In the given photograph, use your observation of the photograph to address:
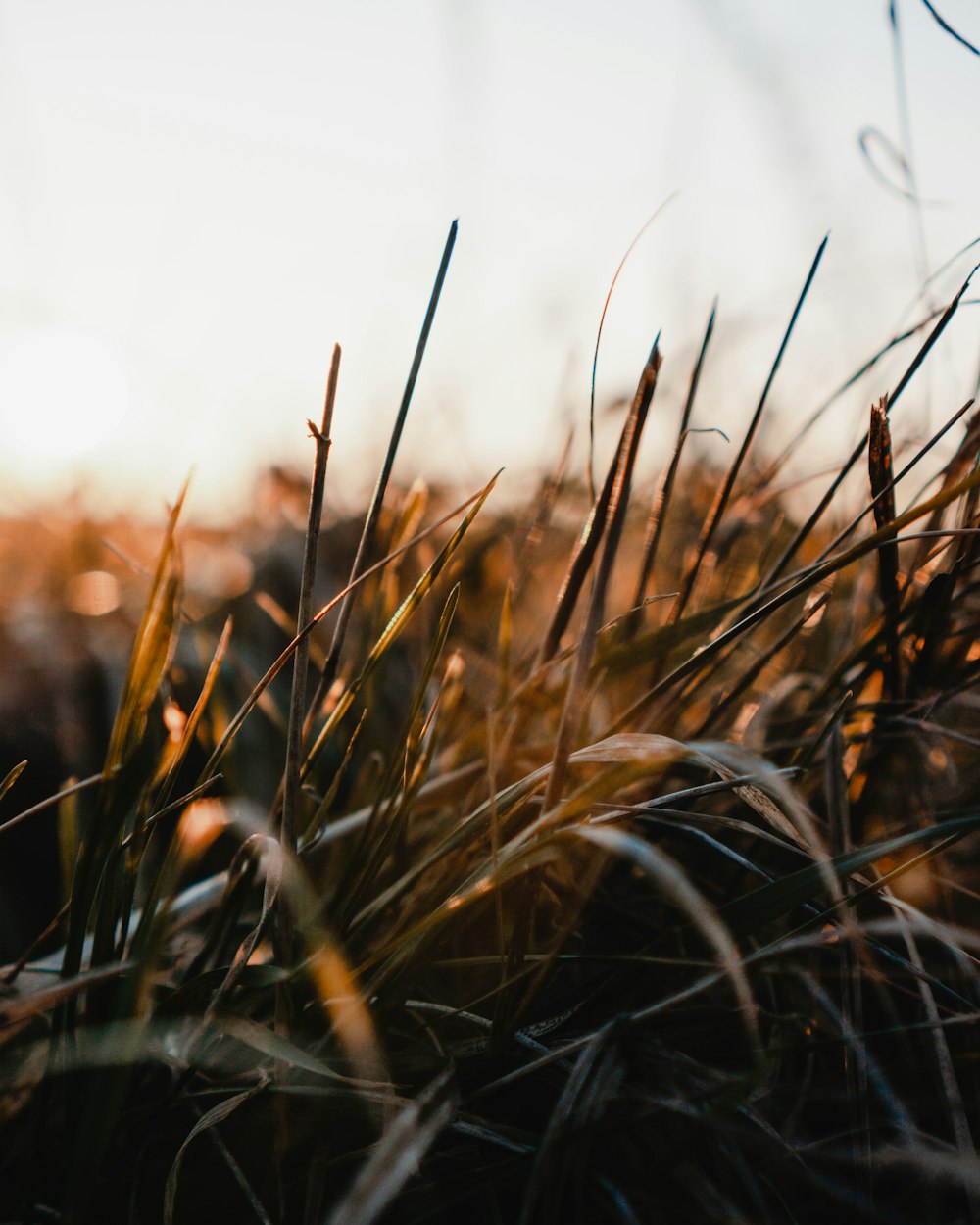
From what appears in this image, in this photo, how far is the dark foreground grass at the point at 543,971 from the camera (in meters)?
0.31

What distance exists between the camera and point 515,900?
0.40 m

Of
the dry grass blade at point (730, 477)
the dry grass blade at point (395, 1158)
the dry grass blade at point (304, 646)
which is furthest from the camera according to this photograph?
the dry grass blade at point (730, 477)

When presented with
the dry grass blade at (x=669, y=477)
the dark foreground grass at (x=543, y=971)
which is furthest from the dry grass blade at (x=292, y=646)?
the dry grass blade at (x=669, y=477)

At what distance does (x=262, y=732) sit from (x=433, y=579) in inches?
23.4

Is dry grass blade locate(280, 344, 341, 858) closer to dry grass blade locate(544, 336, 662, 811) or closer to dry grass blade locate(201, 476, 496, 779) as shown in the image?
dry grass blade locate(201, 476, 496, 779)

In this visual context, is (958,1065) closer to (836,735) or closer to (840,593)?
(836,735)

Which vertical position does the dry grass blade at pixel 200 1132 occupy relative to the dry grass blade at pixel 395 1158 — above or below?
below

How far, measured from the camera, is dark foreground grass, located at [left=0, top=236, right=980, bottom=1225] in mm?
312

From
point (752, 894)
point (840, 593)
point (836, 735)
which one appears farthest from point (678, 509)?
point (752, 894)

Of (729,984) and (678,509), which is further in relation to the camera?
(678,509)

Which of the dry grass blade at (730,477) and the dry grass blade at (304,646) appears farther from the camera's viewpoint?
the dry grass blade at (730,477)

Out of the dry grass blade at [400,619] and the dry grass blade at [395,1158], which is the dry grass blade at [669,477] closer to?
the dry grass blade at [400,619]

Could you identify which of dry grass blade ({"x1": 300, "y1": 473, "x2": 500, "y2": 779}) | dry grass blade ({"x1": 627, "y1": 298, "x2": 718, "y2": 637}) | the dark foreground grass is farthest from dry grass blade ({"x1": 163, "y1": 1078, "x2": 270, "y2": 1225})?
dry grass blade ({"x1": 627, "y1": 298, "x2": 718, "y2": 637})

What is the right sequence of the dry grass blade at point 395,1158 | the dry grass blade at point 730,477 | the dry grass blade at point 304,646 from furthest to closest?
the dry grass blade at point 730,477 < the dry grass blade at point 304,646 < the dry grass blade at point 395,1158
